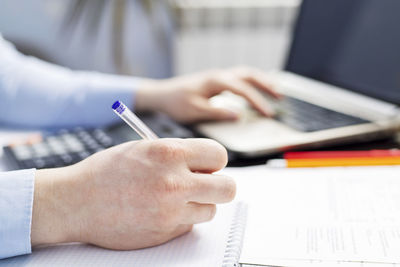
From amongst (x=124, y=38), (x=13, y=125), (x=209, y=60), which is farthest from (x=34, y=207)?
(x=209, y=60)

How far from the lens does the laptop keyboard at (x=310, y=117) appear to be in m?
0.68

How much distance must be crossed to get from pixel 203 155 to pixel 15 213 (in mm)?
174

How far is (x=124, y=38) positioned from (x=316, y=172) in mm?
1085

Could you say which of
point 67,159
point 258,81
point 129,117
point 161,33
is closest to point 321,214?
point 129,117

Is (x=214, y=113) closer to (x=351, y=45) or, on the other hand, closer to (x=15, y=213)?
(x=351, y=45)

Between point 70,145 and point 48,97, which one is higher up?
point 48,97

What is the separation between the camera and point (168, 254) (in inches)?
15.8

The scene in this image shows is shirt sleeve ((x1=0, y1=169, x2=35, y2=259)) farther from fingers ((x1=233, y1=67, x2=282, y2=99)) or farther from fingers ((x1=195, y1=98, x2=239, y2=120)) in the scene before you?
fingers ((x1=233, y1=67, x2=282, y2=99))

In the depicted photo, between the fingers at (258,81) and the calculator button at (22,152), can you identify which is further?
the fingers at (258,81)

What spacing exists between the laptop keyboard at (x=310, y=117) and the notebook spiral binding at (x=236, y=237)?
0.24 metres

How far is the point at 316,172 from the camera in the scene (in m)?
0.56

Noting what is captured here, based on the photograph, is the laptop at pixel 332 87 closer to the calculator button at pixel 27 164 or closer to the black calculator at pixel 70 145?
the black calculator at pixel 70 145

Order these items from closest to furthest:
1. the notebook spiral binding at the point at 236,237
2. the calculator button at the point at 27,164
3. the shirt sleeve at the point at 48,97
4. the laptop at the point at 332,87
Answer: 1. the notebook spiral binding at the point at 236,237
2. the calculator button at the point at 27,164
3. the laptop at the point at 332,87
4. the shirt sleeve at the point at 48,97

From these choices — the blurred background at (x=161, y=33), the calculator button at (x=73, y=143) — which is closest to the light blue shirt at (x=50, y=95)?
the calculator button at (x=73, y=143)
